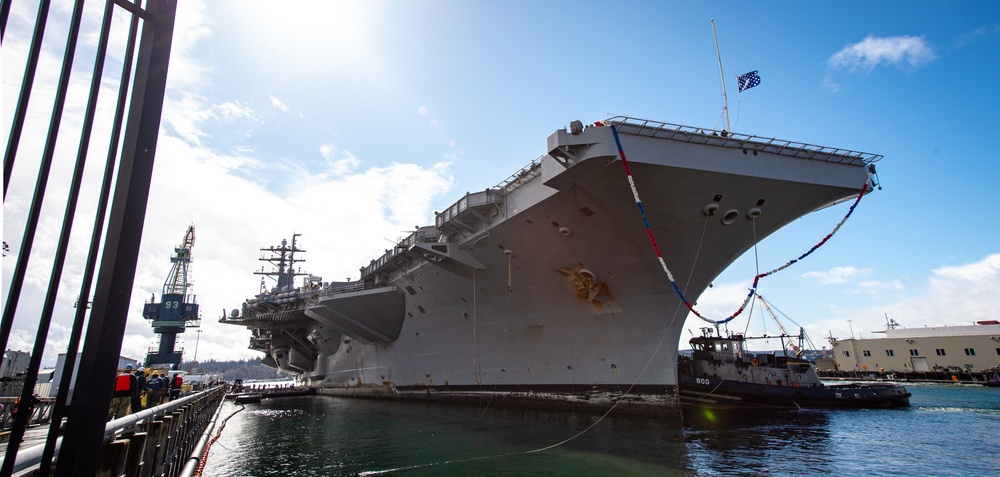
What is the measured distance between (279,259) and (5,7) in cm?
4475

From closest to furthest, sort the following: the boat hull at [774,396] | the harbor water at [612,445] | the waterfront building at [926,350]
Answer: the harbor water at [612,445] < the boat hull at [774,396] < the waterfront building at [926,350]

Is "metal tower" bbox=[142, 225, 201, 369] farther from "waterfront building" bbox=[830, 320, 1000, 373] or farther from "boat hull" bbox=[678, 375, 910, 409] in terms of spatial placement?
"waterfront building" bbox=[830, 320, 1000, 373]

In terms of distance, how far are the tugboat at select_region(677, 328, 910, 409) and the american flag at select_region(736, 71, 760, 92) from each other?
10.6 metres

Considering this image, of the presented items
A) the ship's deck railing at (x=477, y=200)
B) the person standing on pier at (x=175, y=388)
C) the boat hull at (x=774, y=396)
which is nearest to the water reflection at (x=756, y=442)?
the boat hull at (x=774, y=396)

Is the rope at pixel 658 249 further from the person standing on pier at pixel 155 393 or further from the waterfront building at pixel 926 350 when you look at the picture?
the waterfront building at pixel 926 350

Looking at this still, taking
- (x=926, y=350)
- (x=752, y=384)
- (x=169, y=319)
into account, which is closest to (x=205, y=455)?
(x=752, y=384)

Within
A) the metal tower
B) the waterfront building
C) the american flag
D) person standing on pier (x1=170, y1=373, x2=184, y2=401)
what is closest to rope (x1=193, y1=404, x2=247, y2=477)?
person standing on pier (x1=170, y1=373, x2=184, y2=401)

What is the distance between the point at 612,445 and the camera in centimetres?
1073

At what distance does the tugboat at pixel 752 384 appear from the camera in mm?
17844

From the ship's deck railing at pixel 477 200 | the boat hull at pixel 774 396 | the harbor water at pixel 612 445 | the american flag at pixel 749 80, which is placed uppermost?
the american flag at pixel 749 80

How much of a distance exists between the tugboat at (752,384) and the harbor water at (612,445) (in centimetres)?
111

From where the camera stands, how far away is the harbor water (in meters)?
9.16

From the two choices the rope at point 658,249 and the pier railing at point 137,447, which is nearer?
the pier railing at point 137,447

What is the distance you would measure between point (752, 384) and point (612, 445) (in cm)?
1034
